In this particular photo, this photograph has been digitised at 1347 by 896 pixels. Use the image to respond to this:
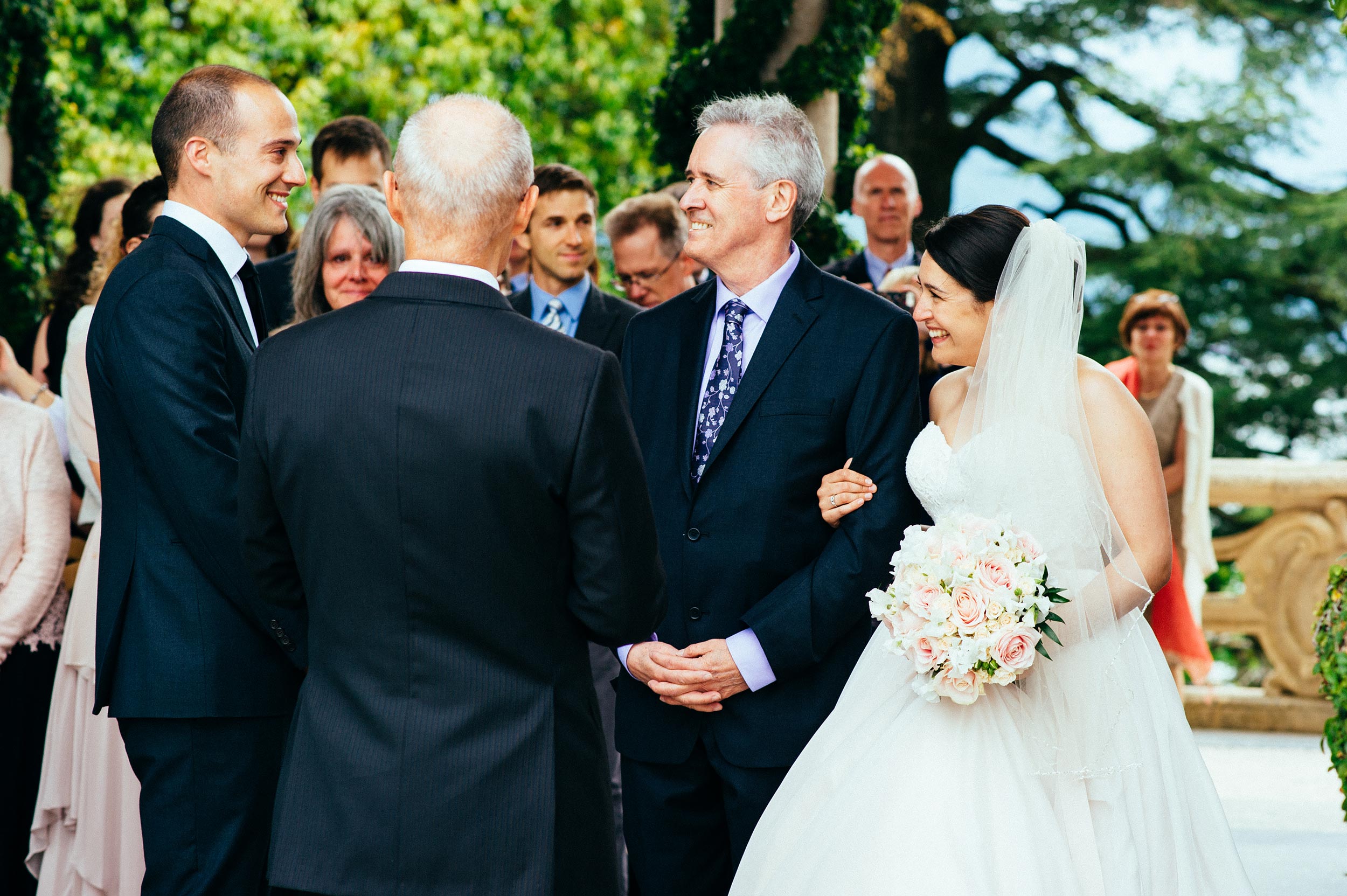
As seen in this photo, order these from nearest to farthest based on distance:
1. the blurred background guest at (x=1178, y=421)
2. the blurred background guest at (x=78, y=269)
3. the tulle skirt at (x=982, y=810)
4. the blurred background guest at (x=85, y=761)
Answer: the tulle skirt at (x=982, y=810) < the blurred background guest at (x=85, y=761) < the blurred background guest at (x=78, y=269) < the blurred background guest at (x=1178, y=421)

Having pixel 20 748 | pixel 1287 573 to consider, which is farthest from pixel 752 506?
pixel 1287 573

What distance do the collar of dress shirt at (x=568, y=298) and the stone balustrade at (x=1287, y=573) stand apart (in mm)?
4497

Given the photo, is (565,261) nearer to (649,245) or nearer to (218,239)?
(649,245)

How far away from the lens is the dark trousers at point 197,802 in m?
2.76

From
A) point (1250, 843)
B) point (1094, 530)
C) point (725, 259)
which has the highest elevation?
point (725, 259)

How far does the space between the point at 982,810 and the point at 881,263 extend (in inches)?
140

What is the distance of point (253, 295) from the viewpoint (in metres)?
3.12

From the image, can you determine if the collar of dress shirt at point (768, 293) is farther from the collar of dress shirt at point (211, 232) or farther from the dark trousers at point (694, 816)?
the collar of dress shirt at point (211, 232)

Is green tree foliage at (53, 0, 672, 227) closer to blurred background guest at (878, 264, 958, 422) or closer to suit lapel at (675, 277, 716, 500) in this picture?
blurred background guest at (878, 264, 958, 422)

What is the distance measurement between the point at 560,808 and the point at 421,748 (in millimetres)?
283

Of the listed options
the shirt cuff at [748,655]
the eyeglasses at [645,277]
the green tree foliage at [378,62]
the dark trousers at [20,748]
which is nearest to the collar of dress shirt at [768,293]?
the shirt cuff at [748,655]

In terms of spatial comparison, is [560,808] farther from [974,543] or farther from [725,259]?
[725,259]

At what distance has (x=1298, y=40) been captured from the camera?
49.3ft

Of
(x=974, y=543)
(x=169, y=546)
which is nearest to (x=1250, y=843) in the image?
(x=974, y=543)
